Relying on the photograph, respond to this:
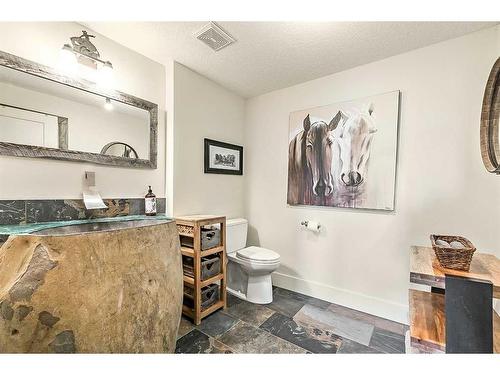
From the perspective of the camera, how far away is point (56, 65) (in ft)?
4.52

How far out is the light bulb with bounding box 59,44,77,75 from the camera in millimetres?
1367

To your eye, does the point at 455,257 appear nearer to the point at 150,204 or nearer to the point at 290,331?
the point at 290,331

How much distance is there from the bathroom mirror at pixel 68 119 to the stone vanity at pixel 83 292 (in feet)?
1.77

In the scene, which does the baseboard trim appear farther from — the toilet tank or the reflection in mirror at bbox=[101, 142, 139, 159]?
the reflection in mirror at bbox=[101, 142, 139, 159]

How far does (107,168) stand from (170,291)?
1042 millimetres

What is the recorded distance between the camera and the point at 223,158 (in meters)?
2.42

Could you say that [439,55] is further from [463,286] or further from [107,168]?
[107,168]

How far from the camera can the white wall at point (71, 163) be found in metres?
1.24

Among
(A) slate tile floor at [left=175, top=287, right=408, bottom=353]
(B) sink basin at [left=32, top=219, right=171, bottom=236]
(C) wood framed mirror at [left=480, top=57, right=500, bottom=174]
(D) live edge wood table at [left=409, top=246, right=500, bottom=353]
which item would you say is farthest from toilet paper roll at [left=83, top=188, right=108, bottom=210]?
(C) wood framed mirror at [left=480, top=57, right=500, bottom=174]

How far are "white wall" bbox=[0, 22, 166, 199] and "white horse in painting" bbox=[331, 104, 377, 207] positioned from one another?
64.7 inches

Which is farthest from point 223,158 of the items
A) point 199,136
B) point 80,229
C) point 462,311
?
point 462,311

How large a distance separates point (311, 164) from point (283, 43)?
109cm

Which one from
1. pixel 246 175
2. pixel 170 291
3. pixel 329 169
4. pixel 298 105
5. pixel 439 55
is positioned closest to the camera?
pixel 170 291
